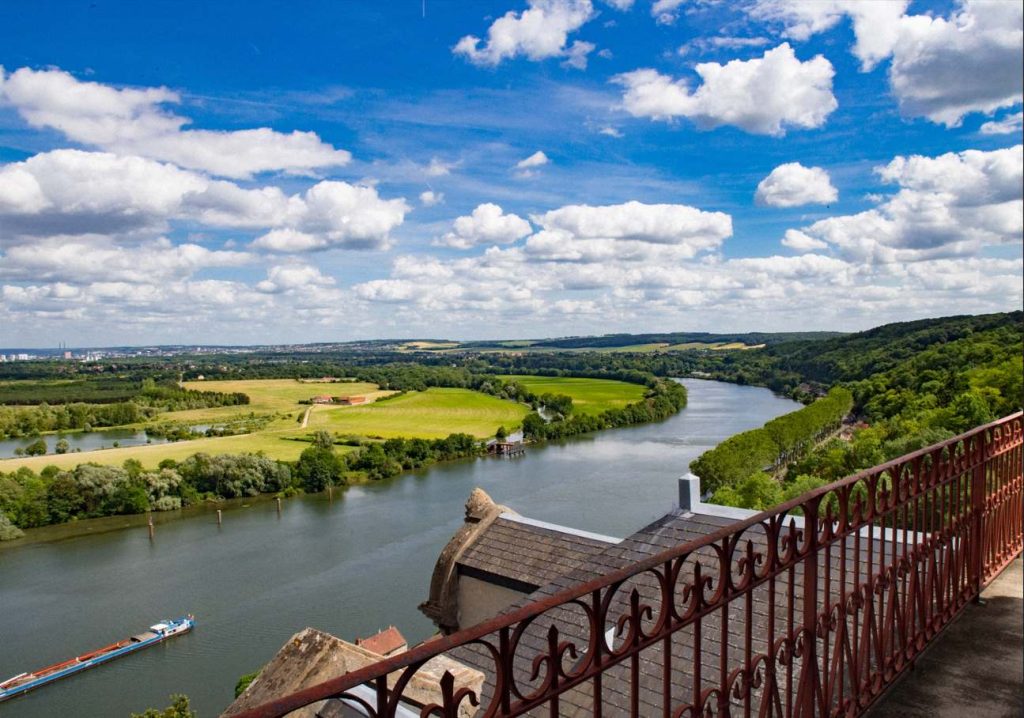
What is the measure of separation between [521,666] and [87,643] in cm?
2269

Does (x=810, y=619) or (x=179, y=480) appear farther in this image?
(x=179, y=480)

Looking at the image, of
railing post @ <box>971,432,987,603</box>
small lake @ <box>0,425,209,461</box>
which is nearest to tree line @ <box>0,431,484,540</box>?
small lake @ <box>0,425,209,461</box>

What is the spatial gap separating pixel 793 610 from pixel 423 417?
7136 centimetres

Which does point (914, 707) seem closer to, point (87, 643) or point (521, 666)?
point (521, 666)

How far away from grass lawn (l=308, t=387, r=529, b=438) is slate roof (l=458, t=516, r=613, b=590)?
52.8 metres

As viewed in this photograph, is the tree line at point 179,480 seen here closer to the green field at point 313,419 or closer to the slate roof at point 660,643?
the green field at point 313,419

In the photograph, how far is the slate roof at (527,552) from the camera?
333 inches

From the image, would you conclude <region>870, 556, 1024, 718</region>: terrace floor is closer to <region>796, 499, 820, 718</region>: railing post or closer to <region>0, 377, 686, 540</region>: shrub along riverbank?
<region>796, 499, 820, 718</region>: railing post

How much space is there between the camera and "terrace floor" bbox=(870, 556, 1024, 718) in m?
2.85

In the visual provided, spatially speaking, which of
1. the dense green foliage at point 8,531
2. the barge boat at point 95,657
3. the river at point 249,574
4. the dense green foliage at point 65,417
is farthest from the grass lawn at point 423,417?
the barge boat at point 95,657

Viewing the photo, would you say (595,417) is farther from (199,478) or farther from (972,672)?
(972,672)

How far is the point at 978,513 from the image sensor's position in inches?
150

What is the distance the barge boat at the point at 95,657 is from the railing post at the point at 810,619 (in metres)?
23.4

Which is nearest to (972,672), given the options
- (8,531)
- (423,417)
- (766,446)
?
(766,446)
